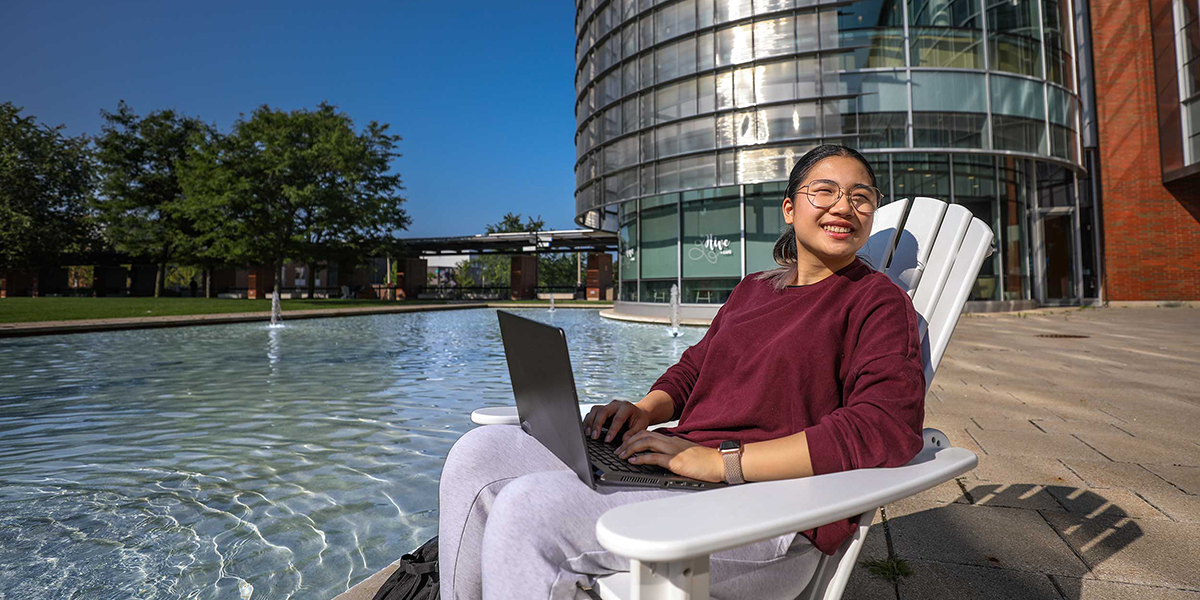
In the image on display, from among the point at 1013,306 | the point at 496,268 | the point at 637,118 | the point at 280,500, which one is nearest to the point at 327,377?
the point at 280,500

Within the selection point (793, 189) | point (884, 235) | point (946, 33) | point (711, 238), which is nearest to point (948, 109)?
point (946, 33)

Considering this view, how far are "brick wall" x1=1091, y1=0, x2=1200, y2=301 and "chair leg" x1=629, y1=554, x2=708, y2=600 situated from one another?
26602mm

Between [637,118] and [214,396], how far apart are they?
1588 cm

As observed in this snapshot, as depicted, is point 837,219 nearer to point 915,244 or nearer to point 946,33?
point 915,244

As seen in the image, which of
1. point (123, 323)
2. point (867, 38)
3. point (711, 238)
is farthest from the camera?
point (711, 238)

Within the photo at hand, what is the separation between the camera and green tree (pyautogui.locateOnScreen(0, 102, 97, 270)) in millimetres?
31453

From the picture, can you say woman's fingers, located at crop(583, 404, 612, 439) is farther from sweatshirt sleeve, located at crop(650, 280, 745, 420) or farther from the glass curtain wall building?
the glass curtain wall building

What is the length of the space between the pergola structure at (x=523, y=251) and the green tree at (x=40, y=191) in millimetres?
18096

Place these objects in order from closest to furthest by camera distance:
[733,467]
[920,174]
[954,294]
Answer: [733,467]
[954,294]
[920,174]

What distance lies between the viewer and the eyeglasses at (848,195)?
1632 mm

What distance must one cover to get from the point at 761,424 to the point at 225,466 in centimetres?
351

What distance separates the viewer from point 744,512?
3.02ft

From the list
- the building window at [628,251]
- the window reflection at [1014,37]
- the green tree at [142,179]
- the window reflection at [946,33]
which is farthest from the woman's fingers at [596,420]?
the green tree at [142,179]

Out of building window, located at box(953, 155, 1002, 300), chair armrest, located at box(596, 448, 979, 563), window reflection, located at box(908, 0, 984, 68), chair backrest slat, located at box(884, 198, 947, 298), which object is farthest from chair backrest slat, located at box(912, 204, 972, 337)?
Answer: building window, located at box(953, 155, 1002, 300)
